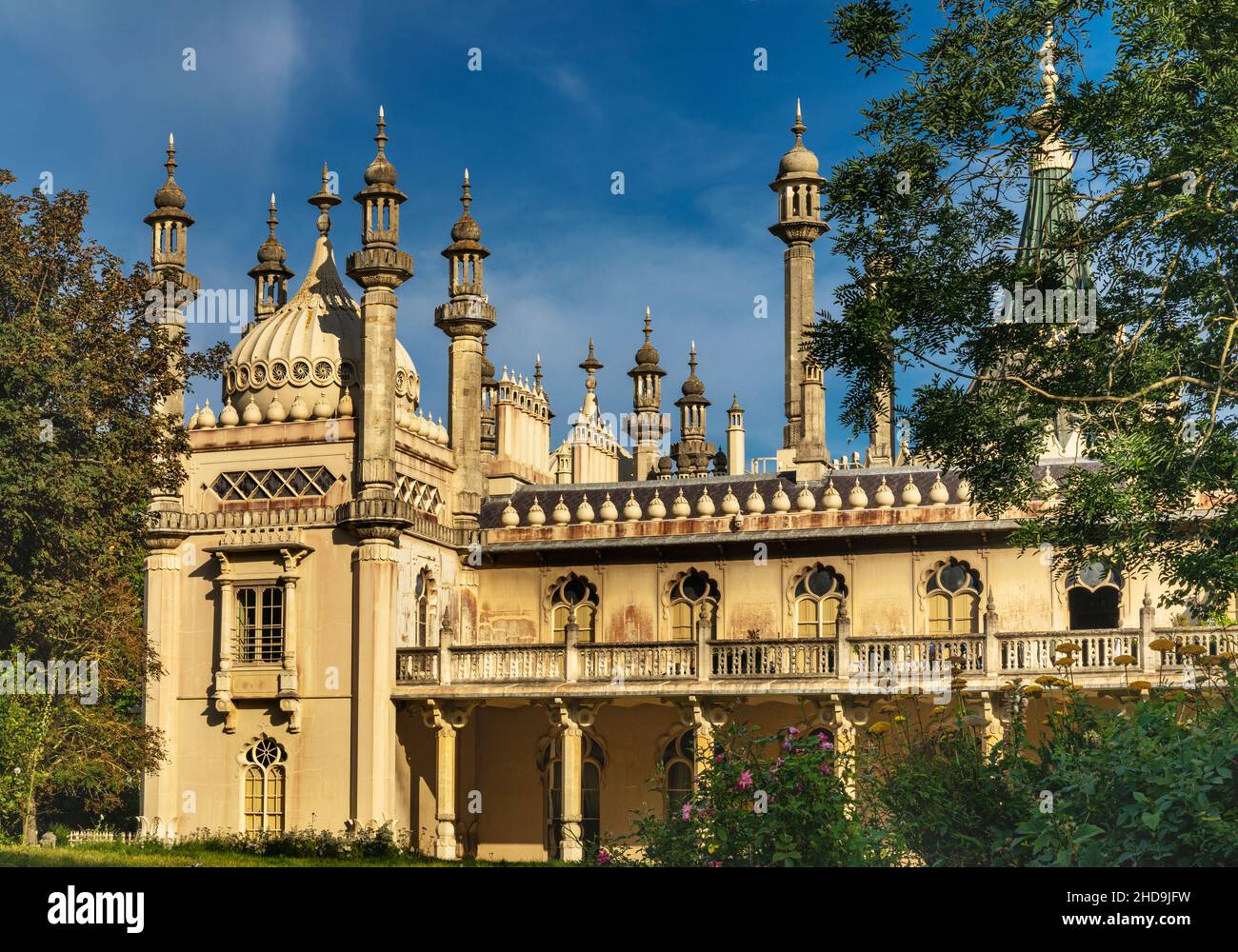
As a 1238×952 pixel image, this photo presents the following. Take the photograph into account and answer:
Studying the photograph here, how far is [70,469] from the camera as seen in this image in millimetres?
23688

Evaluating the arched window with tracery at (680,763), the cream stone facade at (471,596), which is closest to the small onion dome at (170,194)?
the cream stone facade at (471,596)

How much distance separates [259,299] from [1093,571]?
2205 cm

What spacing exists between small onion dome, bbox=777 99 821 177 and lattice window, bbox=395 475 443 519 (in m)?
10.1

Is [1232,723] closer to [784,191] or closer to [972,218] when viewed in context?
[972,218]

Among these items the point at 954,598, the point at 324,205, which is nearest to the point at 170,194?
the point at 324,205

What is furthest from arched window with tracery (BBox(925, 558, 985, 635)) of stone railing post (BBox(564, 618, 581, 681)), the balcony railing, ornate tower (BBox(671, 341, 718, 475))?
ornate tower (BBox(671, 341, 718, 475))

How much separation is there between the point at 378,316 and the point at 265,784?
369 inches

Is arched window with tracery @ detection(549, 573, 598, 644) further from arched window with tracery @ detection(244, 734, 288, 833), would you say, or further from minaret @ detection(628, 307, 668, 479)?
minaret @ detection(628, 307, 668, 479)

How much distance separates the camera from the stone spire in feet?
107

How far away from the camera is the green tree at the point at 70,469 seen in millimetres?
23500

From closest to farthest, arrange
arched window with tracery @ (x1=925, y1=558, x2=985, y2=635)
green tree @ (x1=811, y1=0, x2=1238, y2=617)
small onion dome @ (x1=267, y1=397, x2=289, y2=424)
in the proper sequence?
green tree @ (x1=811, y1=0, x2=1238, y2=617) < arched window with tracery @ (x1=925, y1=558, x2=985, y2=635) < small onion dome @ (x1=267, y1=397, x2=289, y2=424)

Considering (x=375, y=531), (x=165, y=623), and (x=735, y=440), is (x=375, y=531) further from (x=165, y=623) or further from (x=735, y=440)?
(x=735, y=440)

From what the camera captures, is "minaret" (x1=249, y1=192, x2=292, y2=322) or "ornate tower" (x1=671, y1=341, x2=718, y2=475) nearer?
"minaret" (x1=249, y1=192, x2=292, y2=322)
